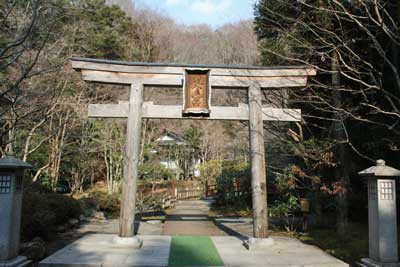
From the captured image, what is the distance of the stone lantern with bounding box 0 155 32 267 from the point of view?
5.50 meters

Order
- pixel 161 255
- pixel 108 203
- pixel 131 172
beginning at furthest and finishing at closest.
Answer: pixel 108 203, pixel 131 172, pixel 161 255

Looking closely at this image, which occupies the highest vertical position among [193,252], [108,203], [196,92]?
[196,92]

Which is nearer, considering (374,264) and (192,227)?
(374,264)

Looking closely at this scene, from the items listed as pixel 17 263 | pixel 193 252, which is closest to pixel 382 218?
pixel 193 252

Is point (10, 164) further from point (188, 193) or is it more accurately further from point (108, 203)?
point (188, 193)

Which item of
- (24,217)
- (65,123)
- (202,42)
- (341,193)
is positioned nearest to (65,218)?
(24,217)

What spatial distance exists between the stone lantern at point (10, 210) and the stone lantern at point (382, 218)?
18.9ft

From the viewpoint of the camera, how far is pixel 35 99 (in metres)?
11.5

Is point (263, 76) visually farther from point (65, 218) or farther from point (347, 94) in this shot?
point (65, 218)

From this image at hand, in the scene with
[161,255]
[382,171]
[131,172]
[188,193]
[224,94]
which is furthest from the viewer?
[188,193]

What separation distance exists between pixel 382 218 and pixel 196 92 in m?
4.61

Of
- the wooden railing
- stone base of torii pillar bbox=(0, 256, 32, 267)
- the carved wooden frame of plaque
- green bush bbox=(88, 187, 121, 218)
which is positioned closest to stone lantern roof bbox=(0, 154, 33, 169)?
stone base of torii pillar bbox=(0, 256, 32, 267)

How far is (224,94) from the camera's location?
18.2m

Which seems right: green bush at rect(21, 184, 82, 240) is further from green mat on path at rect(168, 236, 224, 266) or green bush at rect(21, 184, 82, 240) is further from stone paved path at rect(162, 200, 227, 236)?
stone paved path at rect(162, 200, 227, 236)
